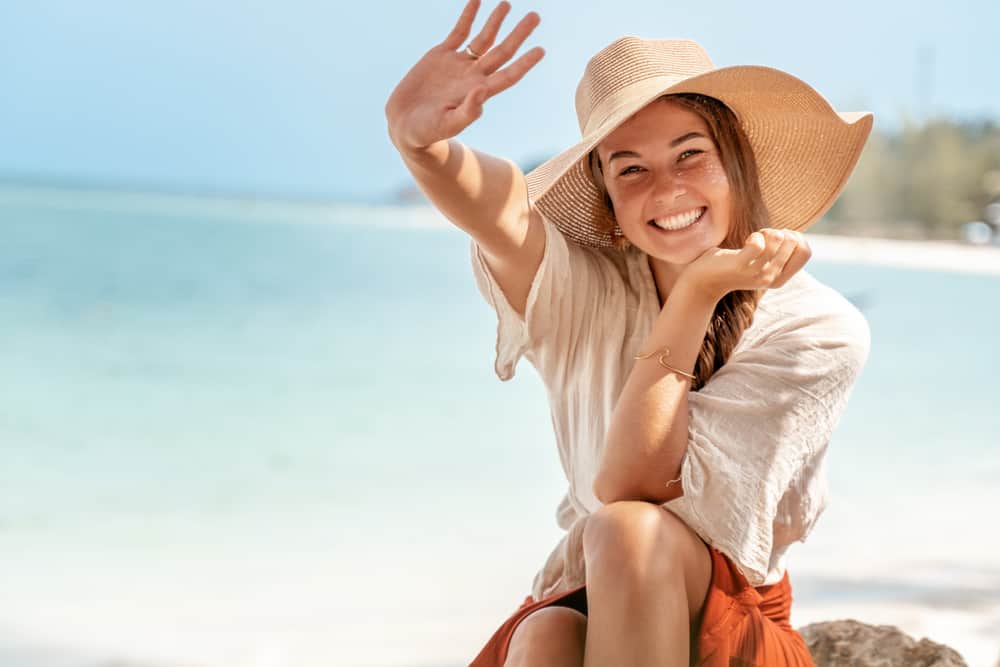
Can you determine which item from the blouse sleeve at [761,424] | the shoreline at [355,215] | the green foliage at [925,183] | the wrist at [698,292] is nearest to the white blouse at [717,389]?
the blouse sleeve at [761,424]

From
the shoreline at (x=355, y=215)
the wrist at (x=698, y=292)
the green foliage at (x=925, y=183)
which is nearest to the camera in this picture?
the wrist at (x=698, y=292)

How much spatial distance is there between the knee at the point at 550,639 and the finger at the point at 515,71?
22.5 inches

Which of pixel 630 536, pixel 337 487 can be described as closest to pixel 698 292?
pixel 630 536

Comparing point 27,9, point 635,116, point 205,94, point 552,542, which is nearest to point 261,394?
point 552,542

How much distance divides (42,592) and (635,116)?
3718mm

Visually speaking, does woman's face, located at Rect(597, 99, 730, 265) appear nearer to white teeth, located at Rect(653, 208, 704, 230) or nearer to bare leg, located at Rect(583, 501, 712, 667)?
white teeth, located at Rect(653, 208, 704, 230)

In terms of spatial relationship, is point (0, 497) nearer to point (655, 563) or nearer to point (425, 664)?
point (425, 664)

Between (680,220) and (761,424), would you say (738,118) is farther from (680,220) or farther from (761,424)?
(761,424)

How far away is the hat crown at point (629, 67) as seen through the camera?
1593 millimetres

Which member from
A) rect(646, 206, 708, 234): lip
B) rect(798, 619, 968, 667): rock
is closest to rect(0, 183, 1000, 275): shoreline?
rect(798, 619, 968, 667): rock

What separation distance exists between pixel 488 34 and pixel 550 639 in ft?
2.14

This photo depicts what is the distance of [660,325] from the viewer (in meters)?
1.49

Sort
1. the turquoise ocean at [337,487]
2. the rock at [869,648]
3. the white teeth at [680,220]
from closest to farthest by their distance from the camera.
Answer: the white teeth at [680,220] → the rock at [869,648] → the turquoise ocean at [337,487]

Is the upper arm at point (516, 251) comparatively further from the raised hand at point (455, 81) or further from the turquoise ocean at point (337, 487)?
the turquoise ocean at point (337, 487)
